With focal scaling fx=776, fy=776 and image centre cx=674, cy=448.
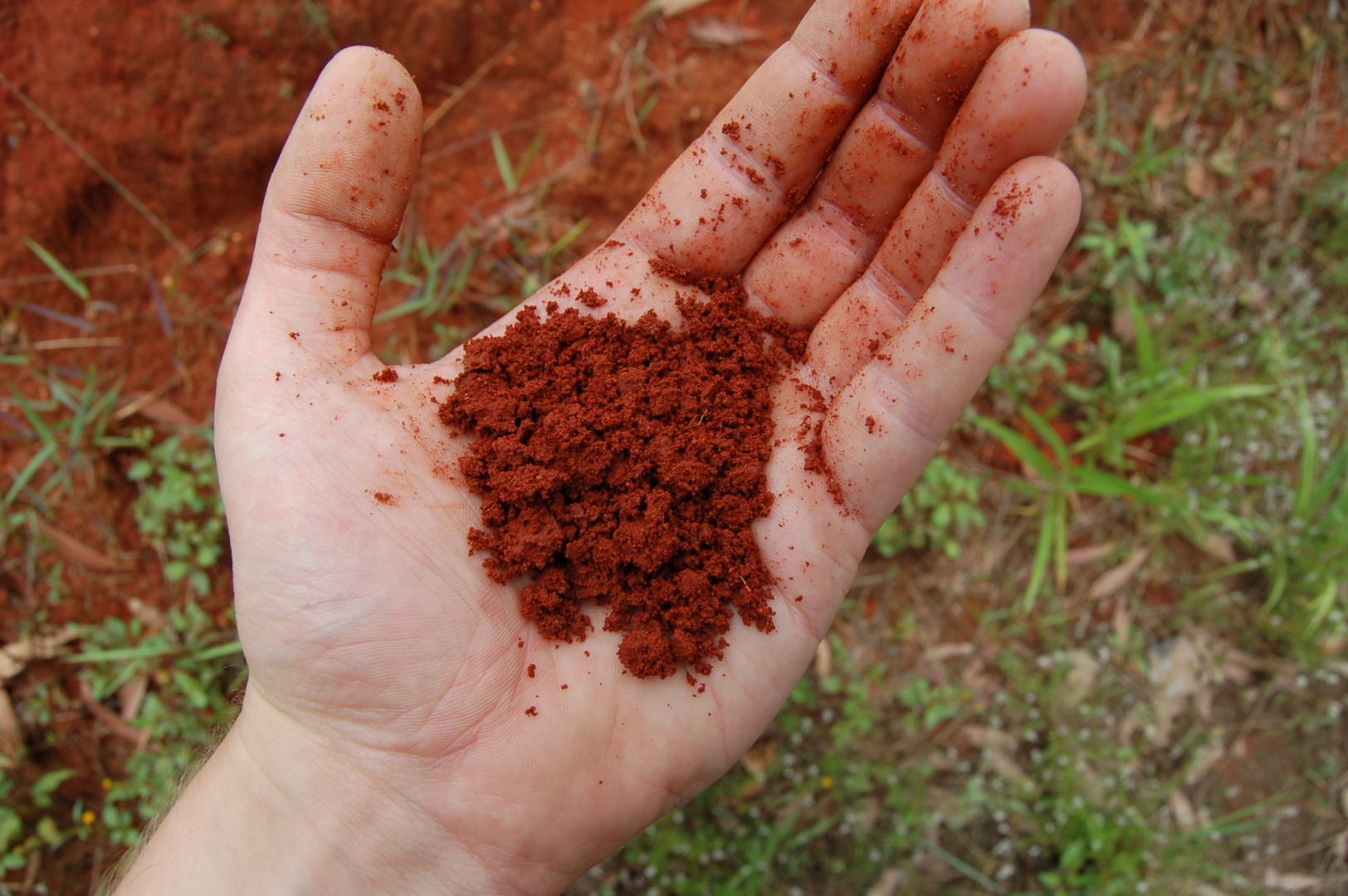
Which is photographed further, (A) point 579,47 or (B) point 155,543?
(A) point 579,47

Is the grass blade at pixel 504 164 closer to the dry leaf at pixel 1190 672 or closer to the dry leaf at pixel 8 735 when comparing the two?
the dry leaf at pixel 8 735

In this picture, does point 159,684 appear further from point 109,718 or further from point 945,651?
point 945,651

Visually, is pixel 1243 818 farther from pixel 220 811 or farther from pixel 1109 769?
pixel 220 811

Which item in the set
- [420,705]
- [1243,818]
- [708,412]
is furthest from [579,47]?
[1243,818]

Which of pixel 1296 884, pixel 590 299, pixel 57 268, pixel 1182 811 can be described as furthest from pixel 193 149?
pixel 1296 884

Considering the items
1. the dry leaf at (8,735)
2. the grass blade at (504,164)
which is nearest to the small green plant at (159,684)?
the dry leaf at (8,735)

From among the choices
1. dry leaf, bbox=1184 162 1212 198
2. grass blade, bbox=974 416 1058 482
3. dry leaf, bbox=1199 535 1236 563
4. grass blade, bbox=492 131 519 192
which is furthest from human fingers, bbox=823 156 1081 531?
dry leaf, bbox=1184 162 1212 198
